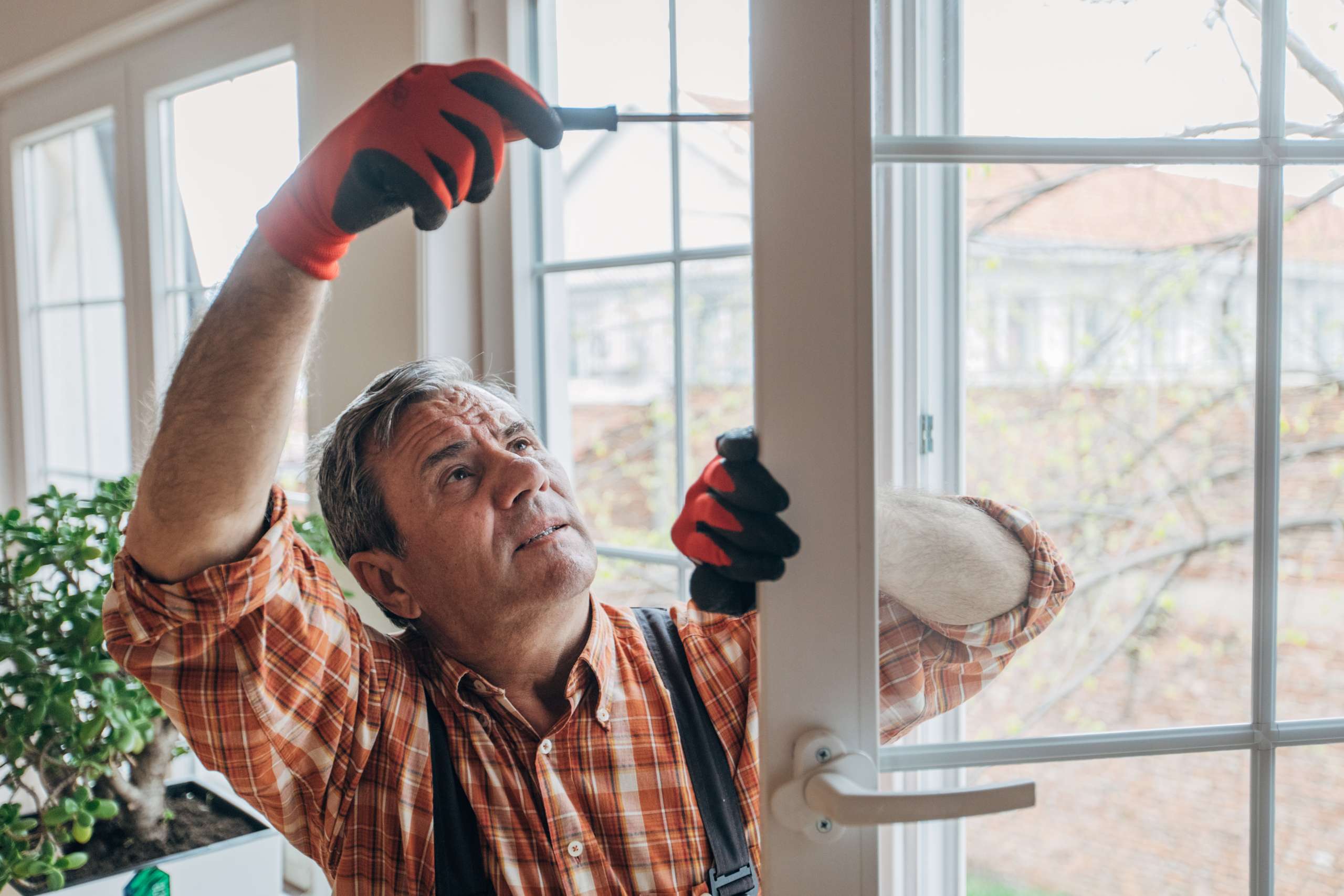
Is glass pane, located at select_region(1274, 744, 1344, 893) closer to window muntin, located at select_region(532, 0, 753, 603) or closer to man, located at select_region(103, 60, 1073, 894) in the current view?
man, located at select_region(103, 60, 1073, 894)

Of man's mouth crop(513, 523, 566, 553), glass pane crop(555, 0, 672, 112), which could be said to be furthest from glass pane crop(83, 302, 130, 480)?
man's mouth crop(513, 523, 566, 553)

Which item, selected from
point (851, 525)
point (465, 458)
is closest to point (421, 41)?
point (465, 458)

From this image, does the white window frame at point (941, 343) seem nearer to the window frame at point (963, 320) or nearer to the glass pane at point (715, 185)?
the window frame at point (963, 320)

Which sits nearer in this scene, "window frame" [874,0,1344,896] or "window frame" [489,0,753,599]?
"window frame" [874,0,1344,896]

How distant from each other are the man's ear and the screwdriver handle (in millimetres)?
586

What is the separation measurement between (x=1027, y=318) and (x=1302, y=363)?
0.56 m

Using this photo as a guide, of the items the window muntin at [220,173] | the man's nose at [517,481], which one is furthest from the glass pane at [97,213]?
the man's nose at [517,481]

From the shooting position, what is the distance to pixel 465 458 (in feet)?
3.62

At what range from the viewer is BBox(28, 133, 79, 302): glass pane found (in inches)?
98.5

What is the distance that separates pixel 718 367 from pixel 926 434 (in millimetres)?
1650

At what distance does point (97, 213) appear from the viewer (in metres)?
2.47

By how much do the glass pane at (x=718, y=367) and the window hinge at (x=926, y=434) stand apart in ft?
3.55

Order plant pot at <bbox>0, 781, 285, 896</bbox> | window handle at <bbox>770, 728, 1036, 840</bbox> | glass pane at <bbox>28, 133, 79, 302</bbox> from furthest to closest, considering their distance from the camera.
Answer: glass pane at <bbox>28, 133, 79, 302</bbox> < plant pot at <bbox>0, 781, 285, 896</bbox> < window handle at <bbox>770, 728, 1036, 840</bbox>

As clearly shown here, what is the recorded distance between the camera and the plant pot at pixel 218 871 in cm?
135
